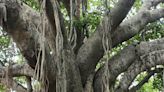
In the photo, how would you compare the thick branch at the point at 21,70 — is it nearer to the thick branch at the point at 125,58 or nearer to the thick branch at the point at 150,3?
the thick branch at the point at 125,58

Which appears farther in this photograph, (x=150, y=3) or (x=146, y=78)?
(x=150, y=3)

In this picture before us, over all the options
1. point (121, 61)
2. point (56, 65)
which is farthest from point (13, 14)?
point (121, 61)

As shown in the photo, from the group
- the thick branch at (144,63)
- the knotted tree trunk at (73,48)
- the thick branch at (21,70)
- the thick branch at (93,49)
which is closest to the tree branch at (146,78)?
the knotted tree trunk at (73,48)

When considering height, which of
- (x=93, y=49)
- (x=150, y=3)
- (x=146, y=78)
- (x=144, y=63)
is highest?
(x=150, y=3)

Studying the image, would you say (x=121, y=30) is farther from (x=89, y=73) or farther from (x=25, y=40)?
(x=25, y=40)

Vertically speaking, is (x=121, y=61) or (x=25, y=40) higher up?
(x=25, y=40)

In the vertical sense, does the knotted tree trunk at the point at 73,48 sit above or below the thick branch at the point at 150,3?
below

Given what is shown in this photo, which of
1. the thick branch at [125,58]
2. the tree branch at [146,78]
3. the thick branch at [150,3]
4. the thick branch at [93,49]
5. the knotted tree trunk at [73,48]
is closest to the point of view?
the knotted tree trunk at [73,48]

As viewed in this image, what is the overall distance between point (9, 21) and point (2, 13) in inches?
5.0

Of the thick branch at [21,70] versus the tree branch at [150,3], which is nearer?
the thick branch at [21,70]

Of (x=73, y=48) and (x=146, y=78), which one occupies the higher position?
(x=73, y=48)

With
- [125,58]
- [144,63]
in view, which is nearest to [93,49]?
[125,58]

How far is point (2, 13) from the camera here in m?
2.45

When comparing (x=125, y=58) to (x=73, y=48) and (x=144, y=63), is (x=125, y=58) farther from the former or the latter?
(x=73, y=48)
